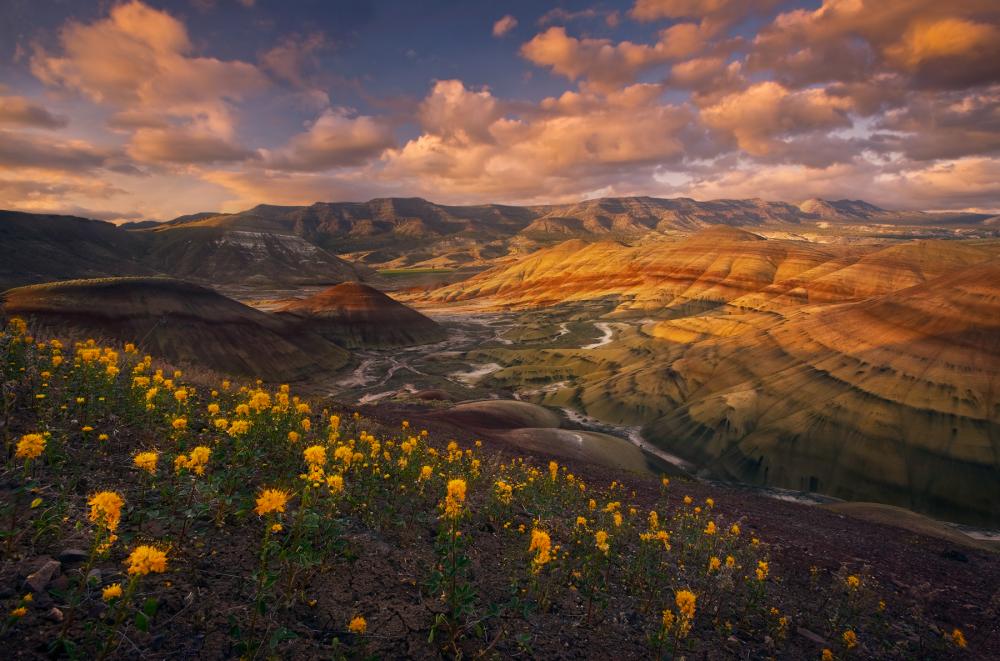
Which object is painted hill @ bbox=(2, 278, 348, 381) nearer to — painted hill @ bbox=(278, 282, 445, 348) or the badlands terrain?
the badlands terrain

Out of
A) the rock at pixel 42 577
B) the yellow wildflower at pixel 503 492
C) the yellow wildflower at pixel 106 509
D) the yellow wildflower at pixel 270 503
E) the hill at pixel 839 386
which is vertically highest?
the yellow wildflower at pixel 106 509

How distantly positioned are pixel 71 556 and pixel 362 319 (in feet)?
313

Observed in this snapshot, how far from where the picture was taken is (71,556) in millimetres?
4305

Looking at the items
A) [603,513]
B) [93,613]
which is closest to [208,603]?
[93,613]

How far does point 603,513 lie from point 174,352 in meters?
60.1

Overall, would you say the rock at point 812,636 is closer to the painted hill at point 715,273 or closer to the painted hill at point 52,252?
the painted hill at point 715,273

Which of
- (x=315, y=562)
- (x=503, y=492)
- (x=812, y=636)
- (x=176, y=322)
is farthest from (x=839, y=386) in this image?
(x=176, y=322)

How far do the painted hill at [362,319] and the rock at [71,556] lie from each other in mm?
86519

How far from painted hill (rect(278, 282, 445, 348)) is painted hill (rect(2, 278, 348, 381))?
19.5 metres

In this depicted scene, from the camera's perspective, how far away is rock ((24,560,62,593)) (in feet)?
12.3

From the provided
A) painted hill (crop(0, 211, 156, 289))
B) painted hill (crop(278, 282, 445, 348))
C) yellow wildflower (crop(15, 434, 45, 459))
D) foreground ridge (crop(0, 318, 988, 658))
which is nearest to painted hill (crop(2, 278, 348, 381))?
painted hill (crop(278, 282, 445, 348))

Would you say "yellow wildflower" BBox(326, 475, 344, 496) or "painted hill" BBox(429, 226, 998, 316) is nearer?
"yellow wildflower" BBox(326, 475, 344, 496)

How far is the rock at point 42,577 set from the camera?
376 cm

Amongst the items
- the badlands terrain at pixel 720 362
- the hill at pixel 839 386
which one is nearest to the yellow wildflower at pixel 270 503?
the badlands terrain at pixel 720 362
